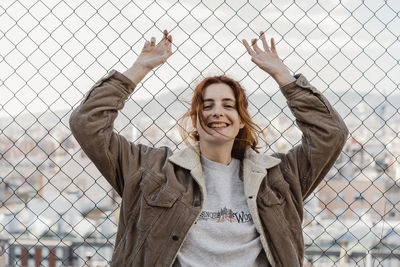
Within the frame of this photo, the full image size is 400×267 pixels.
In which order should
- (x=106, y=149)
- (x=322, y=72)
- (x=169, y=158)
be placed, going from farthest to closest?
(x=322, y=72), (x=169, y=158), (x=106, y=149)

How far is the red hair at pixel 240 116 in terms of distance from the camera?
2.13 m

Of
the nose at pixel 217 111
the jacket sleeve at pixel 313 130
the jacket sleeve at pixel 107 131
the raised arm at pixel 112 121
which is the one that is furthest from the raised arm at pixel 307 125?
the jacket sleeve at pixel 107 131

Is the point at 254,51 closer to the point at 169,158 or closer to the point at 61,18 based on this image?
the point at 169,158

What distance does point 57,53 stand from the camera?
2.53 meters

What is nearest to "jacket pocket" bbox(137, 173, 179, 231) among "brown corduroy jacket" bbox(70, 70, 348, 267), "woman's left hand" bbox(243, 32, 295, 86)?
"brown corduroy jacket" bbox(70, 70, 348, 267)

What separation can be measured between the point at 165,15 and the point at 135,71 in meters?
0.52

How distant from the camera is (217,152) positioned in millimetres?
2141

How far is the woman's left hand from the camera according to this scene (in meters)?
2.17

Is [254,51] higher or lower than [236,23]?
lower

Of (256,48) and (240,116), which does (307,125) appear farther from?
(256,48)

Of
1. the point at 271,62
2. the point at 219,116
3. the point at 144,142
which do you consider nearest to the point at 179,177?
the point at 219,116

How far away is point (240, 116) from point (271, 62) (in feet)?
0.88

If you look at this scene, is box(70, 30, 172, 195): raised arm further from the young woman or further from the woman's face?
the woman's face

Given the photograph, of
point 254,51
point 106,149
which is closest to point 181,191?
point 106,149
